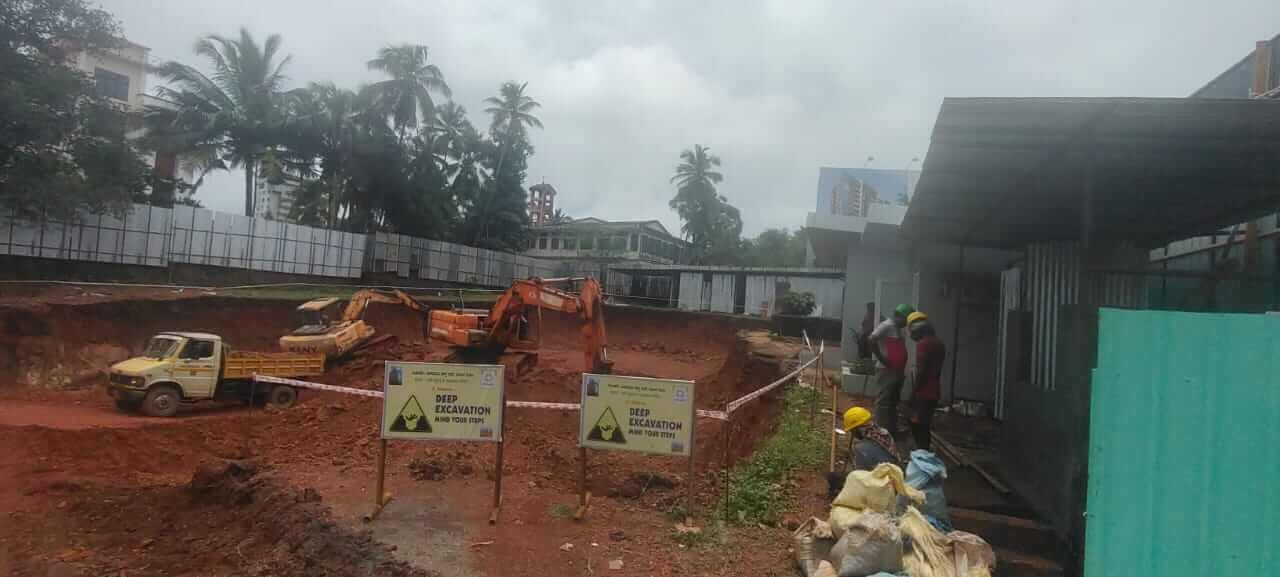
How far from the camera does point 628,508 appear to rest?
6.96 metres

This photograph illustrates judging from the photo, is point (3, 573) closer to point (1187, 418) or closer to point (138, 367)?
point (1187, 418)

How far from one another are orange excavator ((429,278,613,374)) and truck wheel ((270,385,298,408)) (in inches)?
136

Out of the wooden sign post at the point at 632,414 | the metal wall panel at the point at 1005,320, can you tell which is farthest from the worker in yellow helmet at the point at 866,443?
the metal wall panel at the point at 1005,320

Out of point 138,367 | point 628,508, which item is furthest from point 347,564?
point 138,367

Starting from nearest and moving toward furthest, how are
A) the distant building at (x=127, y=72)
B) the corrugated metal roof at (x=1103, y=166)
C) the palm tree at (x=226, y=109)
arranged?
the corrugated metal roof at (x=1103, y=166), the palm tree at (x=226, y=109), the distant building at (x=127, y=72)

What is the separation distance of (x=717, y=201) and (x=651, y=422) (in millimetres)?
49049

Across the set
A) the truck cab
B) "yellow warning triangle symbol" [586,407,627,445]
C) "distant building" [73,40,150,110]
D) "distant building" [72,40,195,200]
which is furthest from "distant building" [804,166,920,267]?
"distant building" [73,40,150,110]

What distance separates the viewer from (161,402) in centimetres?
1375

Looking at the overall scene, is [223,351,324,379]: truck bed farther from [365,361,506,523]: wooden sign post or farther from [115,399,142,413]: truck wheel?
[365,361,506,523]: wooden sign post

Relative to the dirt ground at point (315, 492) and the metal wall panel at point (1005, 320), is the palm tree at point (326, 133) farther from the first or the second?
the metal wall panel at point (1005, 320)

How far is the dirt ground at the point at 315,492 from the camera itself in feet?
18.1

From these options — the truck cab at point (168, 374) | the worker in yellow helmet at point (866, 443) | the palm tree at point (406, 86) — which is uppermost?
the palm tree at point (406, 86)

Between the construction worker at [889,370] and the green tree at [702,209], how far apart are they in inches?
1801

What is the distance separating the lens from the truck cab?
44.7 ft
